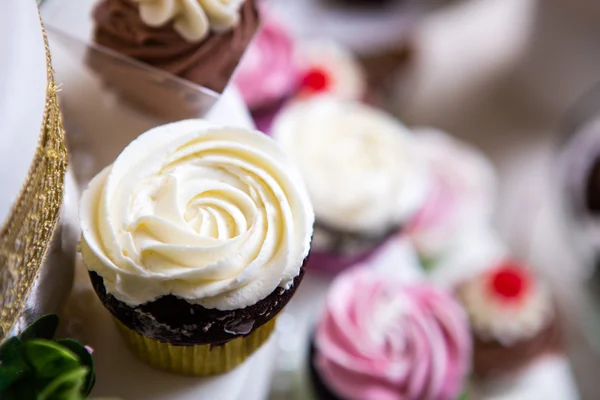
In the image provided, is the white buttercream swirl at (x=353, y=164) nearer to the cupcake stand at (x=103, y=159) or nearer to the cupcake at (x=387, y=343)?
the cupcake at (x=387, y=343)

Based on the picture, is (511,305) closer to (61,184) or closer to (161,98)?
(161,98)

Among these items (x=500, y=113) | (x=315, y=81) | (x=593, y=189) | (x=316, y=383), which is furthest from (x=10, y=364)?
(x=500, y=113)

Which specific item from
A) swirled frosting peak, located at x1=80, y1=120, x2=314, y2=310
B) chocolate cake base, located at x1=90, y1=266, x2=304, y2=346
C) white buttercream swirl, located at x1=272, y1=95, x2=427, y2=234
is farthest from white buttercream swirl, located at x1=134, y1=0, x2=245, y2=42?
white buttercream swirl, located at x1=272, y1=95, x2=427, y2=234

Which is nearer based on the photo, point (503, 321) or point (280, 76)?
point (280, 76)

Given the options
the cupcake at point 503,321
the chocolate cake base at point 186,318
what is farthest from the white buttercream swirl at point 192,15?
the cupcake at point 503,321

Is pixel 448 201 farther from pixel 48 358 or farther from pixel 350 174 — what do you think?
pixel 48 358

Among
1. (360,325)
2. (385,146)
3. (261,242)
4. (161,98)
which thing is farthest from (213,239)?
(385,146)
